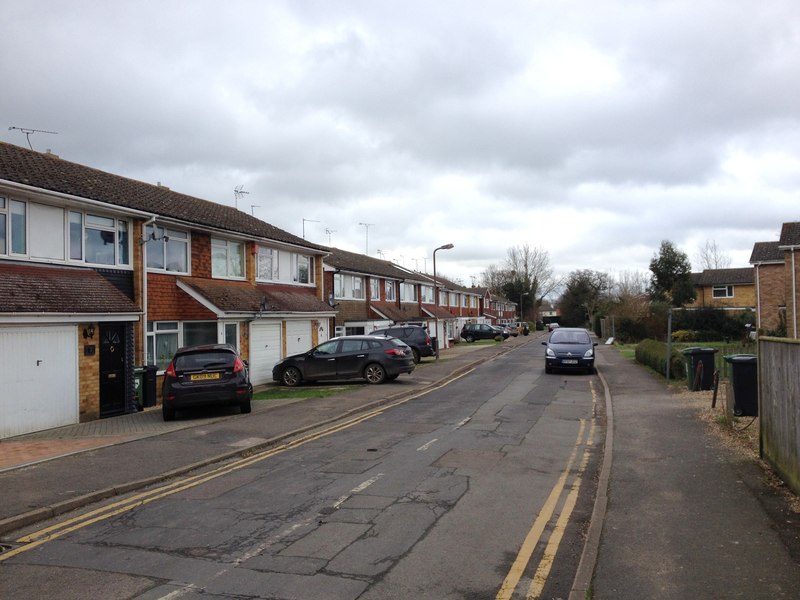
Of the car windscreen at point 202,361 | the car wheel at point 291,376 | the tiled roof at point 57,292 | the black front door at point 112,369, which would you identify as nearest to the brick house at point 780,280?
the car wheel at point 291,376

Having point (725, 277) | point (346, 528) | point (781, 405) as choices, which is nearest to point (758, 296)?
point (725, 277)

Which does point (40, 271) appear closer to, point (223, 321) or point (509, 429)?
point (223, 321)

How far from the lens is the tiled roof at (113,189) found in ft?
47.0

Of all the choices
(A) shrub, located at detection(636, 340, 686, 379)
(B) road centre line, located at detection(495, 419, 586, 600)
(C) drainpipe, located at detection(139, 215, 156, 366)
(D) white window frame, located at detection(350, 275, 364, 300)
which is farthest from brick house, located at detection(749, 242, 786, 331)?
(C) drainpipe, located at detection(139, 215, 156, 366)

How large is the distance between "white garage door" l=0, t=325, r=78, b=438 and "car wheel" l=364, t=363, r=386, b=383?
863 cm

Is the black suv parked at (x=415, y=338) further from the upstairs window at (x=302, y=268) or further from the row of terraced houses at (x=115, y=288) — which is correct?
the row of terraced houses at (x=115, y=288)

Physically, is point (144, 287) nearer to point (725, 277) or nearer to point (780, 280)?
point (780, 280)

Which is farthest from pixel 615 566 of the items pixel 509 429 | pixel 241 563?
pixel 509 429

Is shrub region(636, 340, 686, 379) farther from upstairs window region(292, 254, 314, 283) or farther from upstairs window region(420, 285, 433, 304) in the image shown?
upstairs window region(420, 285, 433, 304)

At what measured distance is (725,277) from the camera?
55.4 meters

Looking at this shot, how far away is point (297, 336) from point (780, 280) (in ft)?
89.3

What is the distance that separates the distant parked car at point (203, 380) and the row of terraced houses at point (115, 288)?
2056 millimetres

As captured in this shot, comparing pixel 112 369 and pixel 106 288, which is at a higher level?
pixel 106 288

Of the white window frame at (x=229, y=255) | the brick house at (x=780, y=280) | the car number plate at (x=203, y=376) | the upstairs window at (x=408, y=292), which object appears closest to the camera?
the car number plate at (x=203, y=376)
